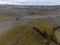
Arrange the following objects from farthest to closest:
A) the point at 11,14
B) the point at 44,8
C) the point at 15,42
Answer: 1. the point at 44,8
2. the point at 11,14
3. the point at 15,42

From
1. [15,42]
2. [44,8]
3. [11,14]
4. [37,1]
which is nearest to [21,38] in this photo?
[15,42]

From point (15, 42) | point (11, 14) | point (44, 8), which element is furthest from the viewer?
point (44, 8)

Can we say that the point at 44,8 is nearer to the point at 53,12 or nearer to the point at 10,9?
the point at 53,12

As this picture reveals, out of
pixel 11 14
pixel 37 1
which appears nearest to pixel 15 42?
pixel 11 14

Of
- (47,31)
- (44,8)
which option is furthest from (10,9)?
(47,31)

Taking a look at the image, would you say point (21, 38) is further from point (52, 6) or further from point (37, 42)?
point (52, 6)

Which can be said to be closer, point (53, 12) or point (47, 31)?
point (47, 31)

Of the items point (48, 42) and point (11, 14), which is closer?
point (48, 42)
